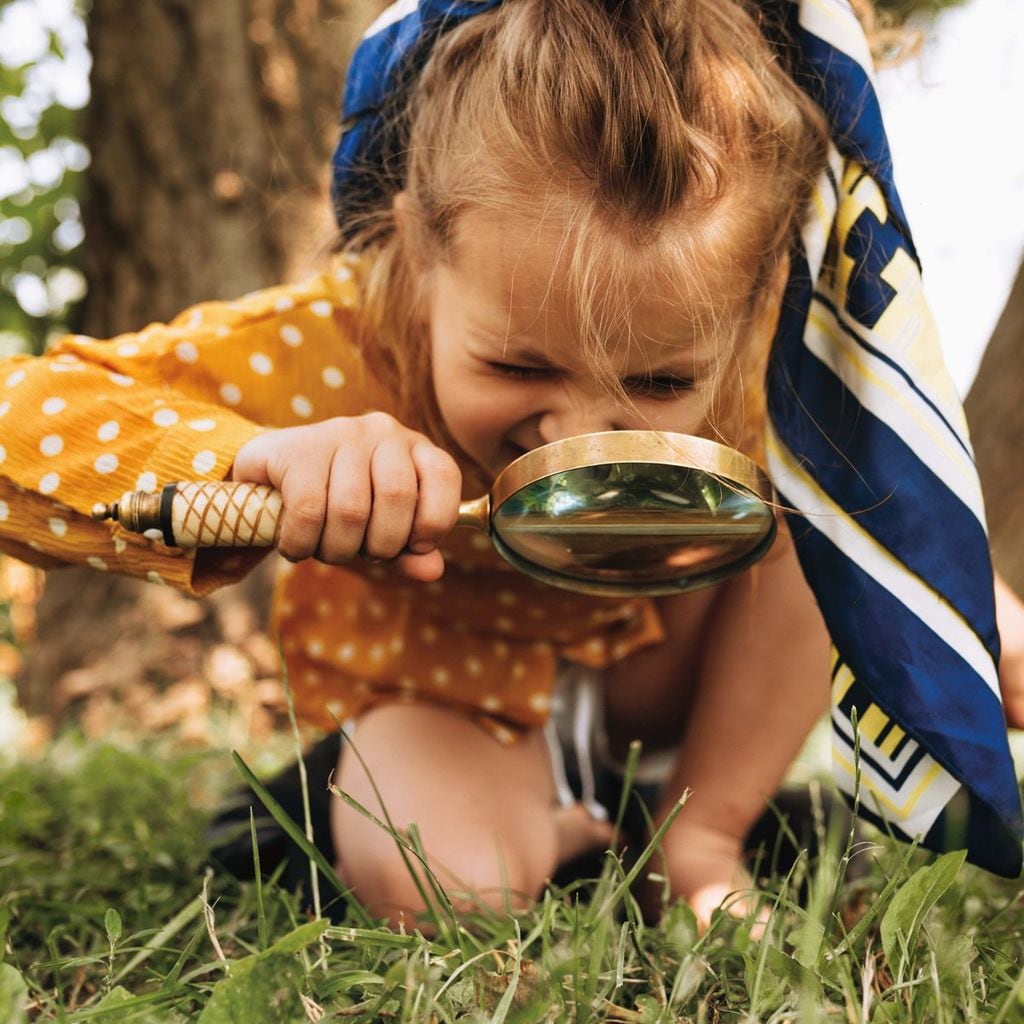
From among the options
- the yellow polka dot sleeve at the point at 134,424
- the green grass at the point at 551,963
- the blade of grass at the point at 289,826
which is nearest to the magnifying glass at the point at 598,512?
the yellow polka dot sleeve at the point at 134,424

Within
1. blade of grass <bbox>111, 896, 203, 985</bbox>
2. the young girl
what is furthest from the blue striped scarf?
blade of grass <bbox>111, 896, 203, 985</bbox>

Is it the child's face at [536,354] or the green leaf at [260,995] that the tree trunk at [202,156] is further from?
the green leaf at [260,995]

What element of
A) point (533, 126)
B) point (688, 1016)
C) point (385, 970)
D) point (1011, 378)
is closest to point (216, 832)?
point (385, 970)

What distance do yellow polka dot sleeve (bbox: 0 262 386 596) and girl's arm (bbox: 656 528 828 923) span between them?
0.62 metres

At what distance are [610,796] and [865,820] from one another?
19.9 inches

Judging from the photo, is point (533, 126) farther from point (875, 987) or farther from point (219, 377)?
point (875, 987)

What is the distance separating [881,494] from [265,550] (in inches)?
25.6

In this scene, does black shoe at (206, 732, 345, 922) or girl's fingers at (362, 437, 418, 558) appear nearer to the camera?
girl's fingers at (362, 437, 418, 558)

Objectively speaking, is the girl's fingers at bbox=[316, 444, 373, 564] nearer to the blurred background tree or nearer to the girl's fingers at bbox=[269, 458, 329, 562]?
the girl's fingers at bbox=[269, 458, 329, 562]

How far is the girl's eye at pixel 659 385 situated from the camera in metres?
1.08

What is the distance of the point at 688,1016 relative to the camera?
2.60 ft

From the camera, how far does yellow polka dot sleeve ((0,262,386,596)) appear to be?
111cm

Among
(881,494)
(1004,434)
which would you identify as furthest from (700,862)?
(1004,434)

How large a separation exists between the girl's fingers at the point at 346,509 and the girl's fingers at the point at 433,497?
48mm
